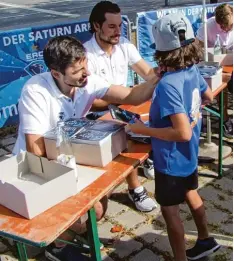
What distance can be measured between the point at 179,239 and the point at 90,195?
79cm

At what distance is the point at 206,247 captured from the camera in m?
2.76

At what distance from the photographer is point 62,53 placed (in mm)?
2432

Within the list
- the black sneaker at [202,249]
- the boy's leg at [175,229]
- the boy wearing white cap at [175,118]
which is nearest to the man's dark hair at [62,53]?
the boy wearing white cap at [175,118]

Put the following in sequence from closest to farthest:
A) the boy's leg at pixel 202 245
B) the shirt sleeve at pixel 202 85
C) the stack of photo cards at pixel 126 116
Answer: the stack of photo cards at pixel 126 116 → the shirt sleeve at pixel 202 85 → the boy's leg at pixel 202 245

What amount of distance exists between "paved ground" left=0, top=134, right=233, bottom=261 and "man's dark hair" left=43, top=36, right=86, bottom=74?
4.35 feet

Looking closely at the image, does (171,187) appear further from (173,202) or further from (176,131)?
(176,131)

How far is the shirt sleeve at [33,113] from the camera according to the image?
2387 mm

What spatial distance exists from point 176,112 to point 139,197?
145cm

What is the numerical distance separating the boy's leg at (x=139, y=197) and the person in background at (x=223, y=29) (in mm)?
1570

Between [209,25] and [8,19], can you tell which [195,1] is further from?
[209,25]

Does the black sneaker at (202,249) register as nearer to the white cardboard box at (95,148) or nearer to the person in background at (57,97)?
the person in background at (57,97)

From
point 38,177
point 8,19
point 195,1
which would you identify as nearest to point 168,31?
point 38,177

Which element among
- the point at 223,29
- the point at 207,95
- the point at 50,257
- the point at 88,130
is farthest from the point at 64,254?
the point at 223,29

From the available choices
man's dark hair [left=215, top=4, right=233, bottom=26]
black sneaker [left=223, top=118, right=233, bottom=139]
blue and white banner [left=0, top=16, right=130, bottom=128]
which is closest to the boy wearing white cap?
black sneaker [left=223, top=118, right=233, bottom=139]
